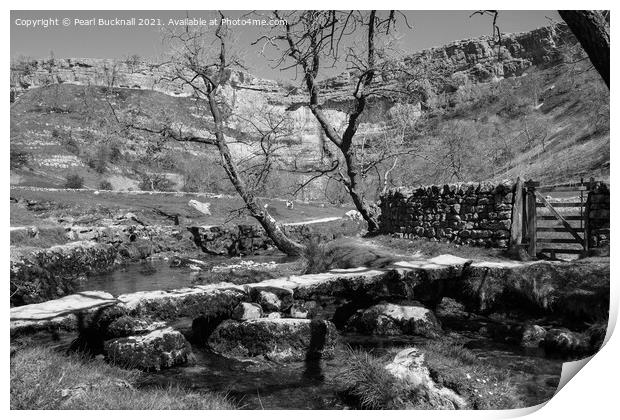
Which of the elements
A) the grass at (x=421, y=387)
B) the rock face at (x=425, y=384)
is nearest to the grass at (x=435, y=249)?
the grass at (x=421, y=387)

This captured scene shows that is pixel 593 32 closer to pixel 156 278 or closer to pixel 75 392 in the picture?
pixel 75 392

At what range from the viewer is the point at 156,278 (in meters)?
10.7

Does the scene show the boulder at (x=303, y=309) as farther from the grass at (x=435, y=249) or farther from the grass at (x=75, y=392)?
the grass at (x=435, y=249)

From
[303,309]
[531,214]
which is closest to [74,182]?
[303,309]

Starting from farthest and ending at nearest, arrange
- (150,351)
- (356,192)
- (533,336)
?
(356,192) → (533,336) → (150,351)

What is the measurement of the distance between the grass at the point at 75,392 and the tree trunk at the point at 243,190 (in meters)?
7.07

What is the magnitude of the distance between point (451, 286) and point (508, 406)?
3.28m

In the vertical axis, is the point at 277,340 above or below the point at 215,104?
below

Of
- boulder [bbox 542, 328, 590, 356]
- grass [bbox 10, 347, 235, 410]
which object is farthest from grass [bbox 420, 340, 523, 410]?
grass [bbox 10, 347, 235, 410]

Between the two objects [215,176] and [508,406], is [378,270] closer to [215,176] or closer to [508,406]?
[508,406]

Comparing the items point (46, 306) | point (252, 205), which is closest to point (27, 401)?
point (46, 306)

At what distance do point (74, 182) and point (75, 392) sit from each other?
19985 mm

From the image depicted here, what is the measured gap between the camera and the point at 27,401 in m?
3.00

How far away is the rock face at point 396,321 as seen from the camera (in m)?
5.45
